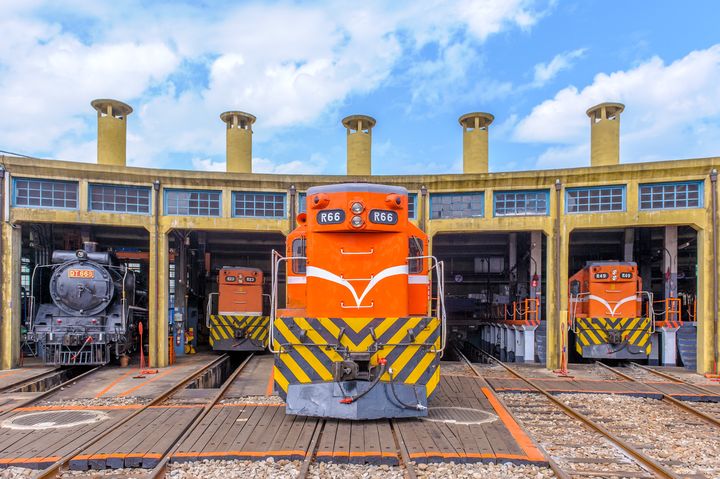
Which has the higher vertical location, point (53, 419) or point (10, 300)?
point (10, 300)

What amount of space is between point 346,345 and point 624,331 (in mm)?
10910

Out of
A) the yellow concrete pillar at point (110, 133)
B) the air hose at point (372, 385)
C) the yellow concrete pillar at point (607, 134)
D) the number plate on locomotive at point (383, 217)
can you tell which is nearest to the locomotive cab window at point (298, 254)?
the number plate on locomotive at point (383, 217)

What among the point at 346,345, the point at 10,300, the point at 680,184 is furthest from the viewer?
the point at 680,184

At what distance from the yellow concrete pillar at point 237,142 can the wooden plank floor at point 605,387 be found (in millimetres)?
10665

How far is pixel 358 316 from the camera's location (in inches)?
295

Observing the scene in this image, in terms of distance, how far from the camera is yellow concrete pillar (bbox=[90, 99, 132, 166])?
54.4 feet

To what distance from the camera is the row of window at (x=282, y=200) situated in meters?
13.8

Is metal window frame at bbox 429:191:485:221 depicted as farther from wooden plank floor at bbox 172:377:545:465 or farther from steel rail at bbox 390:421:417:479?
steel rail at bbox 390:421:417:479

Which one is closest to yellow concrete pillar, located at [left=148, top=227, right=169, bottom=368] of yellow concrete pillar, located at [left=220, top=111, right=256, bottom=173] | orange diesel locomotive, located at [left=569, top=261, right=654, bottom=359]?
yellow concrete pillar, located at [left=220, top=111, right=256, bottom=173]

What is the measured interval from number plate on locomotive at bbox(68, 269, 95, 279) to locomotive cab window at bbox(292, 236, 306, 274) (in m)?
8.45

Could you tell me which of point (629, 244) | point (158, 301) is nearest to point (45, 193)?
point (158, 301)

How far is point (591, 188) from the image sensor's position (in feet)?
46.7

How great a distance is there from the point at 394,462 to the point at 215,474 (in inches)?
69.1

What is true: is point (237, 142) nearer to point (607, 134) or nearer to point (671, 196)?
point (607, 134)
